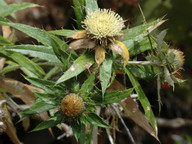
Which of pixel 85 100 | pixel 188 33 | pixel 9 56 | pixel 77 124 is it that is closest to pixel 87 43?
pixel 85 100

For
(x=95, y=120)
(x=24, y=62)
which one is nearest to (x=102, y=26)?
(x=95, y=120)

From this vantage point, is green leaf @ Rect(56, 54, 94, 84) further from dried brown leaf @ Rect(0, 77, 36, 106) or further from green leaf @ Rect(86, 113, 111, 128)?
dried brown leaf @ Rect(0, 77, 36, 106)

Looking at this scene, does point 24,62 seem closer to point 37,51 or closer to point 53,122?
point 37,51

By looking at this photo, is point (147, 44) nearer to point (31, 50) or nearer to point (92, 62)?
point (92, 62)

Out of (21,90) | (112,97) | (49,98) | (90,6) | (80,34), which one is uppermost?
(90,6)

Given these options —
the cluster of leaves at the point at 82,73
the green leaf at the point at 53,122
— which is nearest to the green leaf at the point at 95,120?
the cluster of leaves at the point at 82,73

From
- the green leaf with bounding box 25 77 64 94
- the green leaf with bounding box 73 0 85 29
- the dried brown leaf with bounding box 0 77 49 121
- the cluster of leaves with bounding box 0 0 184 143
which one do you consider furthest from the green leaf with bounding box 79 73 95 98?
the dried brown leaf with bounding box 0 77 49 121

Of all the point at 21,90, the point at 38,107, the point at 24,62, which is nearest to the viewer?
the point at 38,107
